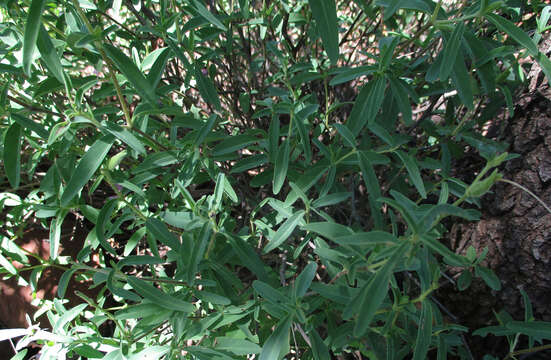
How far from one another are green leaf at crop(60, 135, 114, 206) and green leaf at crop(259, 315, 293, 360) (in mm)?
556

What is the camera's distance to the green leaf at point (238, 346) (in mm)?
963

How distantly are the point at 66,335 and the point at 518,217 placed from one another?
150cm

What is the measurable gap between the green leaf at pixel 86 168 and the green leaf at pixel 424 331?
0.83 meters

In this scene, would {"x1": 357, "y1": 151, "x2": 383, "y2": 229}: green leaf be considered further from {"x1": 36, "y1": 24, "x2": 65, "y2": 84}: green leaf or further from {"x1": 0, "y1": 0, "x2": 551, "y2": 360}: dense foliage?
{"x1": 36, "y1": 24, "x2": 65, "y2": 84}: green leaf

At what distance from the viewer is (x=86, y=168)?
33.5 inches

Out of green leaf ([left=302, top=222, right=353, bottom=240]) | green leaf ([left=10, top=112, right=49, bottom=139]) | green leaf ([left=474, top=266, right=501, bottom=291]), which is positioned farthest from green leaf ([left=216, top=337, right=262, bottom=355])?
green leaf ([left=10, top=112, right=49, bottom=139])

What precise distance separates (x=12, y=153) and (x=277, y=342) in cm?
76

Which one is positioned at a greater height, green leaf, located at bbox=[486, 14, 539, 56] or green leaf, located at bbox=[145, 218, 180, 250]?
green leaf, located at bbox=[486, 14, 539, 56]

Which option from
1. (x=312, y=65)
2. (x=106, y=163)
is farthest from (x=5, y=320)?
(x=312, y=65)

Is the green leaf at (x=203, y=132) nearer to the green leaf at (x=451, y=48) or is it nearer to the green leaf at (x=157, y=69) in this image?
the green leaf at (x=157, y=69)

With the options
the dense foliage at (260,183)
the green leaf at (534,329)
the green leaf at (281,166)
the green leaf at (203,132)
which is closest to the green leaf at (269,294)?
the dense foliage at (260,183)

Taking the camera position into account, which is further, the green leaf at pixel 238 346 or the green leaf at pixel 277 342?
the green leaf at pixel 238 346

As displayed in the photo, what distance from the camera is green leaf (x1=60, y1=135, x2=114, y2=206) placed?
84cm

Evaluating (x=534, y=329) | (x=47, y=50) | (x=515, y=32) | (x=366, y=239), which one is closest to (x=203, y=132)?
(x=47, y=50)
